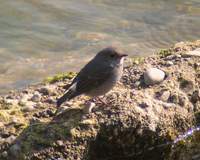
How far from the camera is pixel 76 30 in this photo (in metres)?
11.4

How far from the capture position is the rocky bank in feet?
16.9

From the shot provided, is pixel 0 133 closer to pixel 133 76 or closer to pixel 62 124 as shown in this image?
pixel 62 124

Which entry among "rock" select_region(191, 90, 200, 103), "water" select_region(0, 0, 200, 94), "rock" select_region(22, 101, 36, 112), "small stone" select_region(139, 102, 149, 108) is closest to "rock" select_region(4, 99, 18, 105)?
"rock" select_region(22, 101, 36, 112)

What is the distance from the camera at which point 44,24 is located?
37.6ft

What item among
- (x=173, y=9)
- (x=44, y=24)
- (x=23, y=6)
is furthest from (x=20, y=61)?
(x=173, y=9)

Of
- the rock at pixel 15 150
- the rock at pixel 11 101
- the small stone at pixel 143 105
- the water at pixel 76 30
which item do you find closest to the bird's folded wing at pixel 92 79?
the small stone at pixel 143 105

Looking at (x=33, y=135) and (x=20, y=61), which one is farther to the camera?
(x=20, y=61)

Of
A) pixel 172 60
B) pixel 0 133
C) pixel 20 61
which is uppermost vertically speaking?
pixel 172 60

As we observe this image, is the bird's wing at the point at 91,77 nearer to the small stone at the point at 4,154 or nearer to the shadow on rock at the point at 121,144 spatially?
the shadow on rock at the point at 121,144

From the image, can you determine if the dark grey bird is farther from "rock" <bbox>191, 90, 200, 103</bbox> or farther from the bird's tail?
"rock" <bbox>191, 90, 200, 103</bbox>

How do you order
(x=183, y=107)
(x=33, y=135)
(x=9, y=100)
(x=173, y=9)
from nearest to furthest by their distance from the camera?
(x=33, y=135) → (x=183, y=107) → (x=9, y=100) → (x=173, y=9)

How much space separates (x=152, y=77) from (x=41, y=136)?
147 centimetres

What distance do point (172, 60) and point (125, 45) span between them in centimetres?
424

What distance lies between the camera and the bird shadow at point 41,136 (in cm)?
504
